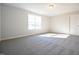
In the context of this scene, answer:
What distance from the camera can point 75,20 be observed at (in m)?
8.19

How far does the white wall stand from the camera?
515 centimetres

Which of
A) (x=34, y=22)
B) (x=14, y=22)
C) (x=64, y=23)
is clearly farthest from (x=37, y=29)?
(x=14, y=22)

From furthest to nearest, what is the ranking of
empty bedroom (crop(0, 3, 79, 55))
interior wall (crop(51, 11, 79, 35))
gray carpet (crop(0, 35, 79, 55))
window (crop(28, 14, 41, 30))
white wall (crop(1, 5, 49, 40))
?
interior wall (crop(51, 11, 79, 35)) → window (crop(28, 14, 41, 30)) → white wall (crop(1, 5, 49, 40)) → empty bedroom (crop(0, 3, 79, 55)) → gray carpet (crop(0, 35, 79, 55))

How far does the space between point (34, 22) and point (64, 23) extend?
133 inches

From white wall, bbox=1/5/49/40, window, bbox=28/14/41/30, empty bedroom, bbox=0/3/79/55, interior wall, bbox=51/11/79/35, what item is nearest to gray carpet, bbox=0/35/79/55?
empty bedroom, bbox=0/3/79/55

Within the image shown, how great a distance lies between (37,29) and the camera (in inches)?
339

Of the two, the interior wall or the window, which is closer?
the window

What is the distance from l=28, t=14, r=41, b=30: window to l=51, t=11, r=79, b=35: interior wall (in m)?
2.18

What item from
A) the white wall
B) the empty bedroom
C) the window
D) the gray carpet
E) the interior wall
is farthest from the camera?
the interior wall

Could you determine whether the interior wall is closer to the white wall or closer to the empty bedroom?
the empty bedroom

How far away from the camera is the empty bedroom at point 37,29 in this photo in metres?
3.33

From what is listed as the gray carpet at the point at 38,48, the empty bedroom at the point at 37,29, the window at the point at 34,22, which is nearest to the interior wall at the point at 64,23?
the empty bedroom at the point at 37,29

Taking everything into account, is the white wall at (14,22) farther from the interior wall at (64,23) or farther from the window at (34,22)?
the interior wall at (64,23)

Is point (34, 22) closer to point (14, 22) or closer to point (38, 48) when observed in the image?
point (14, 22)
